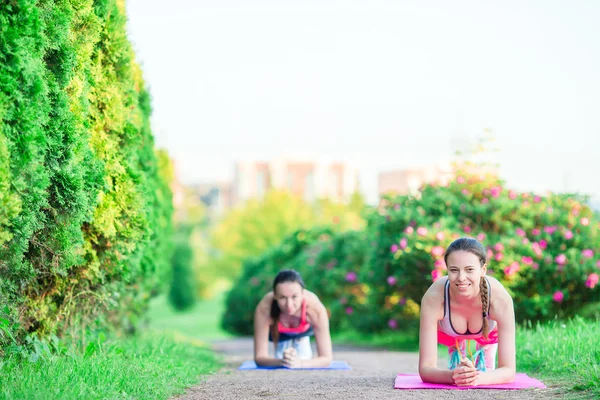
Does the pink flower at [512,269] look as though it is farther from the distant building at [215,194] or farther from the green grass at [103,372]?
the distant building at [215,194]

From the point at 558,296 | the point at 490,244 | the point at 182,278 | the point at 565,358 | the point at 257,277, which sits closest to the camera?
the point at 565,358

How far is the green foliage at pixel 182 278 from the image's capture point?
124ft

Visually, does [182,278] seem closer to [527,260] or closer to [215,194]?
[527,260]

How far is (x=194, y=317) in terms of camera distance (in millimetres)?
35750

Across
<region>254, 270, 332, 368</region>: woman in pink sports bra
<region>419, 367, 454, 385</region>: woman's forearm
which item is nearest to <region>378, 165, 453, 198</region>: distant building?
<region>254, 270, 332, 368</region>: woman in pink sports bra

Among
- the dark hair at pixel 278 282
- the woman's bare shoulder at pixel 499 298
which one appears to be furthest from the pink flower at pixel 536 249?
the woman's bare shoulder at pixel 499 298

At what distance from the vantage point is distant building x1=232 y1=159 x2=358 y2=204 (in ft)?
268

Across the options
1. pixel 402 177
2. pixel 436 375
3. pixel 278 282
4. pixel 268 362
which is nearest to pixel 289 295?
pixel 278 282

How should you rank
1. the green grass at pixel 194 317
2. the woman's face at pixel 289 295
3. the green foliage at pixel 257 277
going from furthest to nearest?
the green grass at pixel 194 317 → the green foliage at pixel 257 277 → the woman's face at pixel 289 295

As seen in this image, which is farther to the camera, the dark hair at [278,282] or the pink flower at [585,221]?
the pink flower at [585,221]

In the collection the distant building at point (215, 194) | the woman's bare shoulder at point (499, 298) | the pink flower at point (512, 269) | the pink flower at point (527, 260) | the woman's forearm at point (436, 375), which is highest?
the distant building at point (215, 194)

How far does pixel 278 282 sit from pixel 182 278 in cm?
3059

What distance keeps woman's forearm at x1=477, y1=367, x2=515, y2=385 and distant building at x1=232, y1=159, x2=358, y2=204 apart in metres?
74.5

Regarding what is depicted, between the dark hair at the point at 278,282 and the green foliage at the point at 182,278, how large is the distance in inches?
1138
